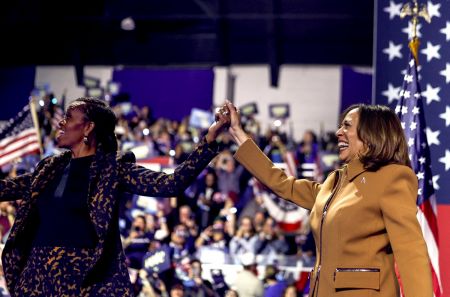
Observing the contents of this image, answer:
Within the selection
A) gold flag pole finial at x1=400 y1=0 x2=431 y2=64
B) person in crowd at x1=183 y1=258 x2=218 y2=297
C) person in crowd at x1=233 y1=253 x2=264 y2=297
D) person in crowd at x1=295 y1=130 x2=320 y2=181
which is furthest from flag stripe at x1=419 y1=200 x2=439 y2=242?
person in crowd at x1=295 y1=130 x2=320 y2=181

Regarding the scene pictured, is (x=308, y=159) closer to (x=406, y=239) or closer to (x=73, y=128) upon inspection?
(x=73, y=128)

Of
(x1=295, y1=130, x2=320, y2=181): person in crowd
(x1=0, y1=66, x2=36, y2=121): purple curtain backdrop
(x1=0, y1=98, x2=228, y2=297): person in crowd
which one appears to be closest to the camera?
(x1=0, y1=98, x2=228, y2=297): person in crowd

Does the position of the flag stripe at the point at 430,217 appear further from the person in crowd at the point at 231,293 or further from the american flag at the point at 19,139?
the american flag at the point at 19,139

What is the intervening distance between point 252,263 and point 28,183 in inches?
220

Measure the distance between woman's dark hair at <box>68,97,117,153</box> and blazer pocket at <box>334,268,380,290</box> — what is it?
3.35 ft

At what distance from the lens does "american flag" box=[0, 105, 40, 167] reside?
1000cm

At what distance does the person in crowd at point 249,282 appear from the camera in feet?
28.7

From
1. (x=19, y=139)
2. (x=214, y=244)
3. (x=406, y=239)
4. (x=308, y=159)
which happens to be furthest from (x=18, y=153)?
(x=406, y=239)

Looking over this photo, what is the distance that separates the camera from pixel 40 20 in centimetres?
1759

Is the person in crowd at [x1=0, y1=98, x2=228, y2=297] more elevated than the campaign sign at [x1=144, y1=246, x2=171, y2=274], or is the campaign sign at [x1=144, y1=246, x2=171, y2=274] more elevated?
the person in crowd at [x1=0, y1=98, x2=228, y2=297]

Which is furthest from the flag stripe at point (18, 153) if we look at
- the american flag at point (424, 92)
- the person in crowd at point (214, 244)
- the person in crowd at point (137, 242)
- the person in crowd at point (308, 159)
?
the american flag at point (424, 92)

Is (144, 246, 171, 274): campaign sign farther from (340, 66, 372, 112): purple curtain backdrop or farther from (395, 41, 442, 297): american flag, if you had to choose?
(340, 66, 372, 112): purple curtain backdrop

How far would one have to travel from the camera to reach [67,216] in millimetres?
3330

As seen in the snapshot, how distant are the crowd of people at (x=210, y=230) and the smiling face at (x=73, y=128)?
5.38 metres
